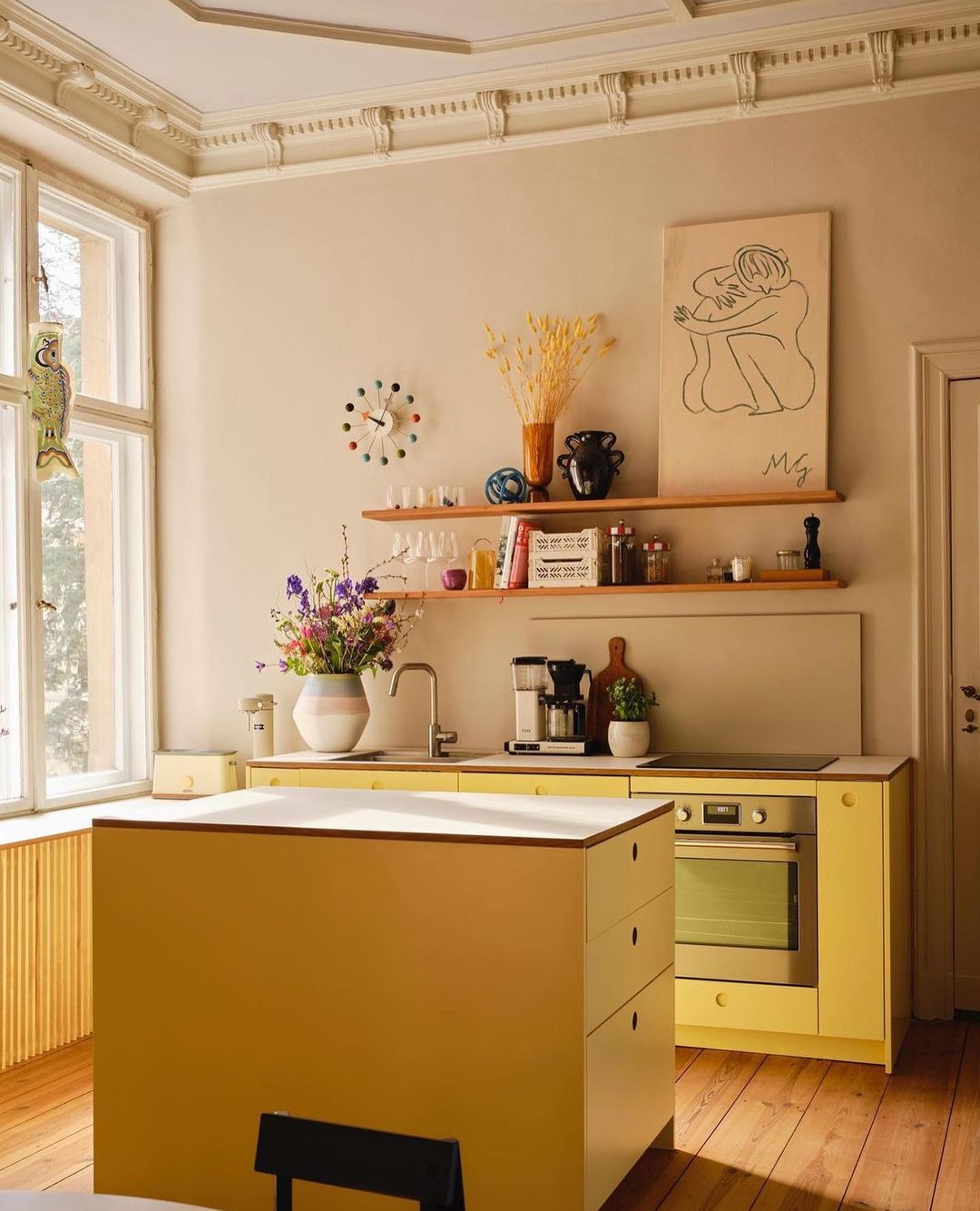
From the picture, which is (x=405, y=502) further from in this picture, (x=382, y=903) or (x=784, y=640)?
(x=382, y=903)

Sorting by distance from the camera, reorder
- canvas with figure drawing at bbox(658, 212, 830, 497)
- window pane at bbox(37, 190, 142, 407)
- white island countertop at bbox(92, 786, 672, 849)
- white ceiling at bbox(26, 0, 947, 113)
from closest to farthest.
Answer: white island countertop at bbox(92, 786, 672, 849) → white ceiling at bbox(26, 0, 947, 113) → canvas with figure drawing at bbox(658, 212, 830, 497) → window pane at bbox(37, 190, 142, 407)

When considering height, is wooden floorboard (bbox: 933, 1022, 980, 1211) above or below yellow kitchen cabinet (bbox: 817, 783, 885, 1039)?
below

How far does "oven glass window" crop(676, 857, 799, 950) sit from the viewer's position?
12.8 ft

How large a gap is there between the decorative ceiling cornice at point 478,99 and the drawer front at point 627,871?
279cm

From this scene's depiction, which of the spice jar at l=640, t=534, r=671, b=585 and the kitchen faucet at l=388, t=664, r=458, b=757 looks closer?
the spice jar at l=640, t=534, r=671, b=585

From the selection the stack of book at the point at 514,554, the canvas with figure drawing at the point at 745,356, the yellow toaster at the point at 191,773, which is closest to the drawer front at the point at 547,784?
the stack of book at the point at 514,554

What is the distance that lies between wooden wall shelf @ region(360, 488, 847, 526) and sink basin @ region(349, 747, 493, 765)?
0.89 metres

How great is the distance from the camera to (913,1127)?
3.34 meters

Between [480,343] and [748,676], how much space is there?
64.6 inches

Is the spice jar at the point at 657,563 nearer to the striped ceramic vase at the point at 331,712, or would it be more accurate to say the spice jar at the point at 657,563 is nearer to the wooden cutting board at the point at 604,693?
the wooden cutting board at the point at 604,693

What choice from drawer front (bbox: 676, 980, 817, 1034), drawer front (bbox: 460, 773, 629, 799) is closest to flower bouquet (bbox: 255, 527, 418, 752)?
drawer front (bbox: 460, 773, 629, 799)

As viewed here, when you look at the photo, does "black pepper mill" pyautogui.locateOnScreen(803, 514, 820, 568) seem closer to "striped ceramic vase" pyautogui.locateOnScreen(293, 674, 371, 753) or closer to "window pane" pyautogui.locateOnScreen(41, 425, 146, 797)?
"striped ceramic vase" pyautogui.locateOnScreen(293, 674, 371, 753)

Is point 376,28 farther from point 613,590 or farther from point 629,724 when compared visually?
point 629,724

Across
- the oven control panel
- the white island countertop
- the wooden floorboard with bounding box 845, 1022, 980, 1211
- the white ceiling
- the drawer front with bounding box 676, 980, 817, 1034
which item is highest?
the white ceiling
